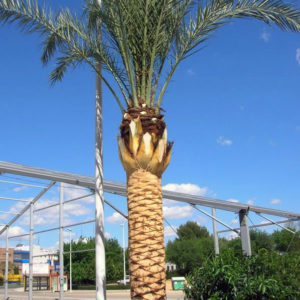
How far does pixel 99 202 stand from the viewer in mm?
8398

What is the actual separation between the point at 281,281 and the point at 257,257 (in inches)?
24.4

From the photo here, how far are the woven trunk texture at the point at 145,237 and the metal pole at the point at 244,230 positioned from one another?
41.1ft

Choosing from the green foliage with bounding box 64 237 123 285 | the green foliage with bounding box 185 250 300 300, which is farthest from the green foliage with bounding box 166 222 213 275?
the green foliage with bounding box 185 250 300 300

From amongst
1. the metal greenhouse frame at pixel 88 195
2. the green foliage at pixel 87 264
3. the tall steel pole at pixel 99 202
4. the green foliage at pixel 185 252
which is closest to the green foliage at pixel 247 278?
the tall steel pole at pixel 99 202

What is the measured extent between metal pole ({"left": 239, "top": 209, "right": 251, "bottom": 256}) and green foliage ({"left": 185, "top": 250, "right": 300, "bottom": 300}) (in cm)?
1117

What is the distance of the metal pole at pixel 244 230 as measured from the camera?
60.7 ft

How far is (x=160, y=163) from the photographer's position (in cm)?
698

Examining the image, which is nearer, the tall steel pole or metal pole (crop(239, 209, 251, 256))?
the tall steel pole

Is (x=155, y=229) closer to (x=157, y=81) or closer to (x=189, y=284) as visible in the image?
(x=189, y=284)

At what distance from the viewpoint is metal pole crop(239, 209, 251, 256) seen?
18.5 meters

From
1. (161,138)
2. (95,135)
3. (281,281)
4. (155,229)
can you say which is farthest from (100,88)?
(281,281)

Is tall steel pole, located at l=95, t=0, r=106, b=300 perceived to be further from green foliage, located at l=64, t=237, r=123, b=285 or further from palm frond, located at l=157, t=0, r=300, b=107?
green foliage, located at l=64, t=237, r=123, b=285

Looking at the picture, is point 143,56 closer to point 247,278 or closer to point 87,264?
point 247,278

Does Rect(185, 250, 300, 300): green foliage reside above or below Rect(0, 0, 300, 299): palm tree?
below
